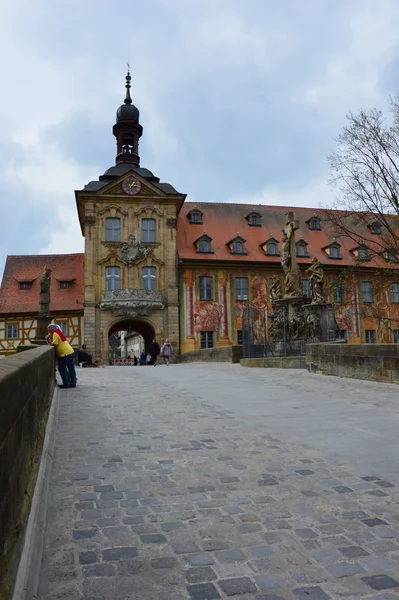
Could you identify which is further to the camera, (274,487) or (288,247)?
(288,247)

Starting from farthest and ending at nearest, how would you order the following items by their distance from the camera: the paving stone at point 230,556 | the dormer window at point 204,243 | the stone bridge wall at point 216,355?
the dormer window at point 204,243
the stone bridge wall at point 216,355
the paving stone at point 230,556

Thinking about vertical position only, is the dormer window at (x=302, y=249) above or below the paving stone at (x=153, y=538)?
above

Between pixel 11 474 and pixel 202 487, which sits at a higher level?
pixel 11 474

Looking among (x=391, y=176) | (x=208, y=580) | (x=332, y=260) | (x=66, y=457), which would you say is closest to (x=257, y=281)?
(x=332, y=260)

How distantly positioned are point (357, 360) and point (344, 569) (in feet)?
34.0

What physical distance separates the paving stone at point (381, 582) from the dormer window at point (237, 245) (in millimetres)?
38980

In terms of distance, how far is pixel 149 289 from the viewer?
3850 centimetres

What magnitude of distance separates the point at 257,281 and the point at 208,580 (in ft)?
126

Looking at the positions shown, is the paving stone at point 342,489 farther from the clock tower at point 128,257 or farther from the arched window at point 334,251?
the arched window at point 334,251

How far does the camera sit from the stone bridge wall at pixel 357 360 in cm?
1162

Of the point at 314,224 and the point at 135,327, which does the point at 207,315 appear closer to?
the point at 135,327

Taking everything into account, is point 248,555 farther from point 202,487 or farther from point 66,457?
point 66,457

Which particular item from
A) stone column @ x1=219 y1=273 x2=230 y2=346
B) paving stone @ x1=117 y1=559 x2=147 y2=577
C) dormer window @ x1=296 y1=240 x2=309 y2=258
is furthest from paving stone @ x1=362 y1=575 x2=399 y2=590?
dormer window @ x1=296 y1=240 x2=309 y2=258

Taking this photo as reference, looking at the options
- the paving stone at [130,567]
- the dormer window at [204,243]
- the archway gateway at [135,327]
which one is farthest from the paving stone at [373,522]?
the dormer window at [204,243]
